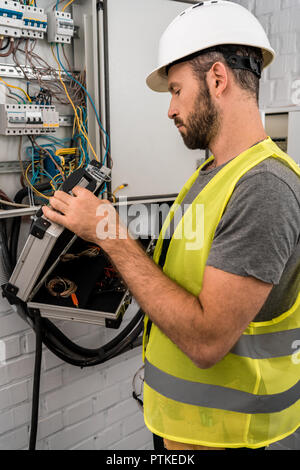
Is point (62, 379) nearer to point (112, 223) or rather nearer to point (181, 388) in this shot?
point (181, 388)

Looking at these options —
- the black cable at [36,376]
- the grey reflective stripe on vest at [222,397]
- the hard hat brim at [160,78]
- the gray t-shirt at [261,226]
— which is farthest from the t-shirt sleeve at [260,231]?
the black cable at [36,376]

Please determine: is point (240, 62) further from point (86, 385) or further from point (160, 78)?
point (86, 385)

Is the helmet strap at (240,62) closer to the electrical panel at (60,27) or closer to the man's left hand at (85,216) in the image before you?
the man's left hand at (85,216)

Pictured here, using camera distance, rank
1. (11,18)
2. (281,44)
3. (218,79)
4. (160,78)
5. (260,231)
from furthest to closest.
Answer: (281,44) < (11,18) < (160,78) < (218,79) < (260,231)

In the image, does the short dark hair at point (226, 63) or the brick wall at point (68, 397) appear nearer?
the short dark hair at point (226, 63)

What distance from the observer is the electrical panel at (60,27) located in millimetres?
1266

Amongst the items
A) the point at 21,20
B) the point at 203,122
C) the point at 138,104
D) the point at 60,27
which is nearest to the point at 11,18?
the point at 21,20

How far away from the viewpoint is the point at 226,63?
788mm

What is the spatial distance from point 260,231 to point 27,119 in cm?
87

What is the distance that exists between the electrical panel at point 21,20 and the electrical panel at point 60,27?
0.03 meters

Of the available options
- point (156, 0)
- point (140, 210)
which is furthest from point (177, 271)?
point (156, 0)

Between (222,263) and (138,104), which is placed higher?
(138,104)

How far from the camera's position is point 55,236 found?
0.90m

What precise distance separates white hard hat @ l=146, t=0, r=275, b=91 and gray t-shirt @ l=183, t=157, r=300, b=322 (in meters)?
0.28
